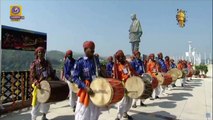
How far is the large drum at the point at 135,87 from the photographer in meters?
6.40

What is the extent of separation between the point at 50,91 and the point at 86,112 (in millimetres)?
1354

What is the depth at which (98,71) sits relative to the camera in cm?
488

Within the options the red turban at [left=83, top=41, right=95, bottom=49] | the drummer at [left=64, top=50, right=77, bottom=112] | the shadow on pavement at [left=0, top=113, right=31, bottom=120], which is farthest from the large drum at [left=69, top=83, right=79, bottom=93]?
the red turban at [left=83, top=41, right=95, bottom=49]

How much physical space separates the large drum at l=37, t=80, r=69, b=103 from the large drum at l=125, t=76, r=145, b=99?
5.23 ft

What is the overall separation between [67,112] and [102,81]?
3390 mm

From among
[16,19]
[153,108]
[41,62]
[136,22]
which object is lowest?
[153,108]

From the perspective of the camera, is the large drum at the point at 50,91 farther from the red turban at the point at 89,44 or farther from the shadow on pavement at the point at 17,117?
the red turban at the point at 89,44

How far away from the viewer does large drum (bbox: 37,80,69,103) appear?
19.0ft

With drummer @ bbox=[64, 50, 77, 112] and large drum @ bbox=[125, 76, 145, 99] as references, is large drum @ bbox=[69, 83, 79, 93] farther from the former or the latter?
large drum @ bbox=[125, 76, 145, 99]

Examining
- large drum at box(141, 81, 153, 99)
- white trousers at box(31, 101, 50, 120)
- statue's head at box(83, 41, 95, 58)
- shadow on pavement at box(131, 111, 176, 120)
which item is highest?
statue's head at box(83, 41, 95, 58)

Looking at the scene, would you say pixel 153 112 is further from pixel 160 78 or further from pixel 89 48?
pixel 89 48

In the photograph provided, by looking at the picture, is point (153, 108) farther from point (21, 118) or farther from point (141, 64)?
point (21, 118)

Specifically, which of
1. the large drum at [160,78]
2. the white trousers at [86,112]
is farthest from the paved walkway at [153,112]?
the white trousers at [86,112]

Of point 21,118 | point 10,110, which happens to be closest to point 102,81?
point 21,118
